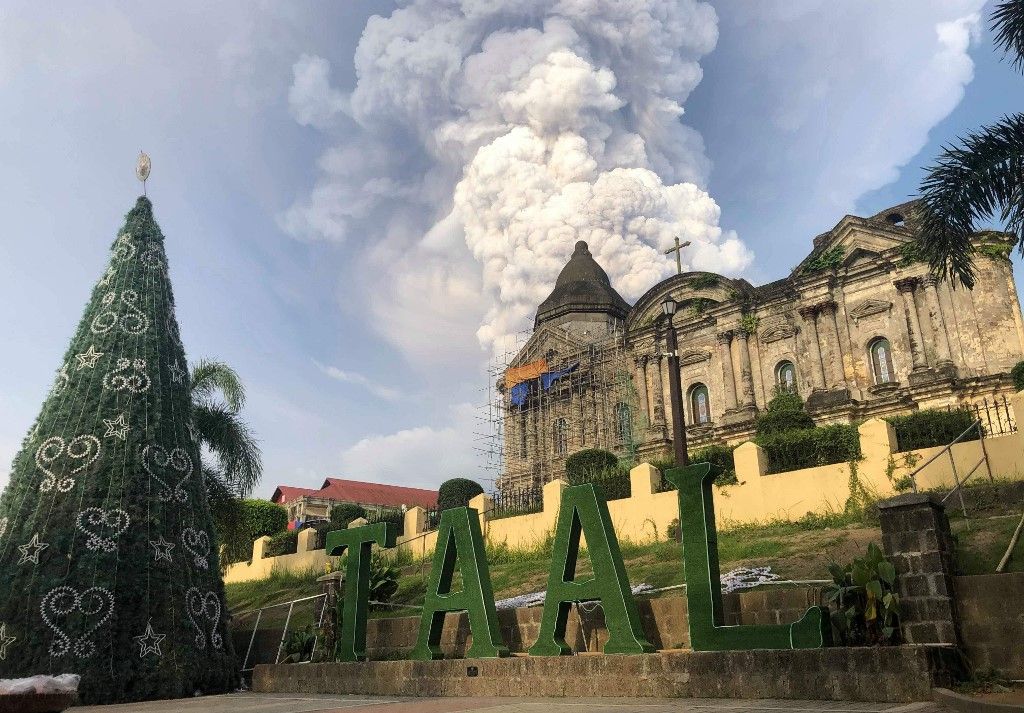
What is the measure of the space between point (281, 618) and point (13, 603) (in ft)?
29.0

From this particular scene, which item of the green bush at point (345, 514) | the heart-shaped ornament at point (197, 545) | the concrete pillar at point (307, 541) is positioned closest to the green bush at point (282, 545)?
the concrete pillar at point (307, 541)

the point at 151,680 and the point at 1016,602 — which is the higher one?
the point at 1016,602

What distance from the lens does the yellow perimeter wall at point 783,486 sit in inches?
587

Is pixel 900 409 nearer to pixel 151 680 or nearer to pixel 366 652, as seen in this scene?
pixel 366 652

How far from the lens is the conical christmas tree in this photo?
412 inches

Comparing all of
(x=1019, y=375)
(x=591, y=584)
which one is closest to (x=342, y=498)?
(x=1019, y=375)

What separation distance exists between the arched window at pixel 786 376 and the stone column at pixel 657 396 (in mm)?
4863

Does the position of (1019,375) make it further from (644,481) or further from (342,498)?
(342,498)

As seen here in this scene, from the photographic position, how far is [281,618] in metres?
Answer: 18.9

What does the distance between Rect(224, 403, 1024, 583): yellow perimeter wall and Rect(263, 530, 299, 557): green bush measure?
9.49 m

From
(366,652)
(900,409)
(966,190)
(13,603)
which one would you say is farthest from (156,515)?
(900,409)

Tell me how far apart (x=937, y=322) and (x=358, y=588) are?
861 inches

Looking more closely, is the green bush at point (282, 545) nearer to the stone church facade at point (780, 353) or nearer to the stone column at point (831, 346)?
the stone church facade at point (780, 353)

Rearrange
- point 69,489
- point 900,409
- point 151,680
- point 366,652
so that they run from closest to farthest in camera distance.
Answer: point 151,680
point 69,489
point 366,652
point 900,409
